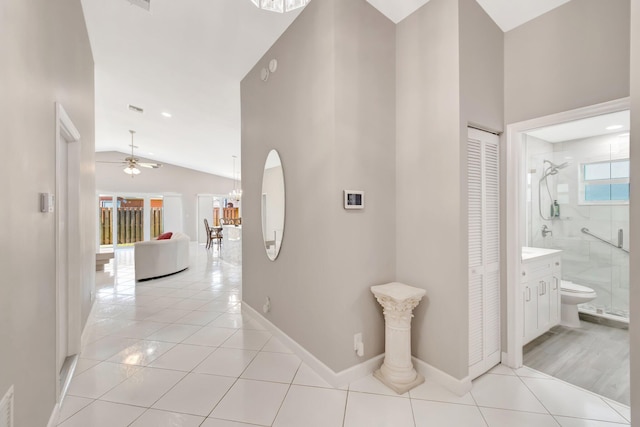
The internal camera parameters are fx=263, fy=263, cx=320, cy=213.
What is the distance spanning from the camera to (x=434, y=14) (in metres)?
2.05

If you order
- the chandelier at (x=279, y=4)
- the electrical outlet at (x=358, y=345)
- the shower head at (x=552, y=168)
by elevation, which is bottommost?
the electrical outlet at (x=358, y=345)

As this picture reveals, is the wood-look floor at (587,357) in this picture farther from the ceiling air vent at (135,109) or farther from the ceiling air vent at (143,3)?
the ceiling air vent at (135,109)

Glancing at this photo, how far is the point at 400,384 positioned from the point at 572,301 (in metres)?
2.50

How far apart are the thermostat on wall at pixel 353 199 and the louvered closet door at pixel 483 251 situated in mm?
861

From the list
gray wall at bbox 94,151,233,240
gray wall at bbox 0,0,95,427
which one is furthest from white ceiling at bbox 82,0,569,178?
gray wall at bbox 94,151,233,240

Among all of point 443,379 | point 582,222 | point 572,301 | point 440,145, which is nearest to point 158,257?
point 443,379

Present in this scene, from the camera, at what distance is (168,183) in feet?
33.7

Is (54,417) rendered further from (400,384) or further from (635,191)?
(635,191)

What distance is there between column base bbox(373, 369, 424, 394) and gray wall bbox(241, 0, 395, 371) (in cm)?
19

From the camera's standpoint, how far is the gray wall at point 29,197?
1.05m

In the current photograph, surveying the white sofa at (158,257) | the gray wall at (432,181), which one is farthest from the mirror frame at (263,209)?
the white sofa at (158,257)

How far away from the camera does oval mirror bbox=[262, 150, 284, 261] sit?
107 inches

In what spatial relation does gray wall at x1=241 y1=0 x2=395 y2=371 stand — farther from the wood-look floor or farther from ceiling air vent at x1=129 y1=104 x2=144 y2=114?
ceiling air vent at x1=129 y1=104 x2=144 y2=114

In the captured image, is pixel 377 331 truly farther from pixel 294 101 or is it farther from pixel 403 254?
pixel 294 101
